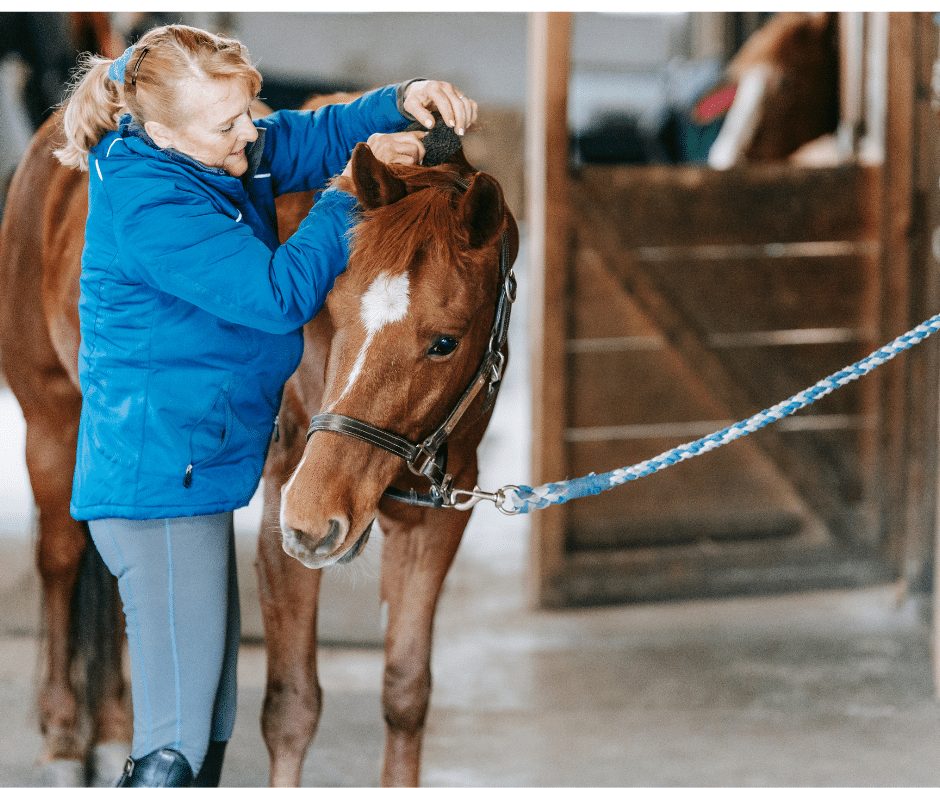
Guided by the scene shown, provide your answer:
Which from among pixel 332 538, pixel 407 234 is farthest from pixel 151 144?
pixel 332 538

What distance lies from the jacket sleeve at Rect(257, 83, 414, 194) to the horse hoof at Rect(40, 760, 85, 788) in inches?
54.3

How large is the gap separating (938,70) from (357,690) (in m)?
2.34

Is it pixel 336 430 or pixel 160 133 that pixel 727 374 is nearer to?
pixel 336 430

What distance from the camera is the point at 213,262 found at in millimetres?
1197

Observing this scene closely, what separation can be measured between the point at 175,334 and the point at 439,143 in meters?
0.56

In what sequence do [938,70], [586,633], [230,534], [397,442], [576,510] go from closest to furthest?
[397,442]
[230,534]
[938,70]
[586,633]
[576,510]

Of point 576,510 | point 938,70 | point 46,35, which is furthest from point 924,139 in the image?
point 46,35

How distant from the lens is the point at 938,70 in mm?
2506

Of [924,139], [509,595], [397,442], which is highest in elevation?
[924,139]

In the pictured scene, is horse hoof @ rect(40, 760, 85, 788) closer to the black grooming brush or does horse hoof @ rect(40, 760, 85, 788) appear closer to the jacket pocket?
the jacket pocket

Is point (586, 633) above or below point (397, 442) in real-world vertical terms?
below

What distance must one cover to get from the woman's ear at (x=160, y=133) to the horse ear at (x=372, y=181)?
25cm

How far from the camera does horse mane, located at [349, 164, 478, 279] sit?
1.27 metres
